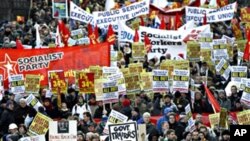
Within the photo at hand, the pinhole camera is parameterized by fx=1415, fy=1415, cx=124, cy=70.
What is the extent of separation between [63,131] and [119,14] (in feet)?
44.7

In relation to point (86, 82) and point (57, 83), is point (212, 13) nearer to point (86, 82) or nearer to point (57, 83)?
point (57, 83)

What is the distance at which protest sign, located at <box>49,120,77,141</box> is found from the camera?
23.7 metres

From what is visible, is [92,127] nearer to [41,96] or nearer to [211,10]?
[41,96]

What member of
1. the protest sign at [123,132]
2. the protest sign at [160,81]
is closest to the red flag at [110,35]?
the protest sign at [160,81]

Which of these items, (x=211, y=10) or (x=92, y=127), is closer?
(x=92, y=127)

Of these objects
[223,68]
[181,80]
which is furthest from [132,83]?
[223,68]

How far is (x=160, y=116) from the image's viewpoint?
27.7 metres

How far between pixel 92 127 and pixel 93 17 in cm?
1172

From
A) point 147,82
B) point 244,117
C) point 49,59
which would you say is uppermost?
point 49,59

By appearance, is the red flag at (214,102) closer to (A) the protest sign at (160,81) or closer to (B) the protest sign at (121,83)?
(A) the protest sign at (160,81)

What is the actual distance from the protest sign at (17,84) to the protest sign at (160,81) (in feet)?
8.85

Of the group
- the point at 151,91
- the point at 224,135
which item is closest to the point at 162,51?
the point at 151,91

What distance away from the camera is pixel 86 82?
28375 mm

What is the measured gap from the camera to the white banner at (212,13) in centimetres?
3797
